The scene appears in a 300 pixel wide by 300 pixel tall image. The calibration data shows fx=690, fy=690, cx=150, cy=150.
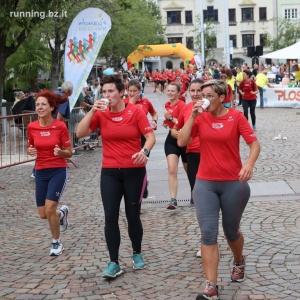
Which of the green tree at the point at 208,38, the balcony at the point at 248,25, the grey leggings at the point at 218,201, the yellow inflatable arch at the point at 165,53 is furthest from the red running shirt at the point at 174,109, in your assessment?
the balcony at the point at 248,25

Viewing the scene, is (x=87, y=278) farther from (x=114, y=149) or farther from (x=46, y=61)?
(x=46, y=61)

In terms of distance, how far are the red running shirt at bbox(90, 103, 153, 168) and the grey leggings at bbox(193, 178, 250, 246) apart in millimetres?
860

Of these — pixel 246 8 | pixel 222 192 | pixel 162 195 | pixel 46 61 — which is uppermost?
pixel 246 8

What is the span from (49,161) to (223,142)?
236 cm

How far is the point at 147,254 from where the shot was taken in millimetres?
6941

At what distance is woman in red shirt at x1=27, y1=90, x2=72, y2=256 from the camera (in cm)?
708

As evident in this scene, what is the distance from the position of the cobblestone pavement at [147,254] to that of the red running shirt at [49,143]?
0.95 m

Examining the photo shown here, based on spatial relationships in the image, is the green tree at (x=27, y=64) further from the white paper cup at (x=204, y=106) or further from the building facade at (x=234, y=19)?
the building facade at (x=234, y=19)

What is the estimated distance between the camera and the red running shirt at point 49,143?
712 cm

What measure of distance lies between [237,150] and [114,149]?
1.17 m

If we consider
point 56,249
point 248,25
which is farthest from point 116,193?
point 248,25

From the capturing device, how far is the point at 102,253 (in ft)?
23.2

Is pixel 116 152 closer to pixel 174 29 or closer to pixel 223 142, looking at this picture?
pixel 223 142

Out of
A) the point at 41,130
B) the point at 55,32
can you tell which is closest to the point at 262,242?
the point at 41,130
